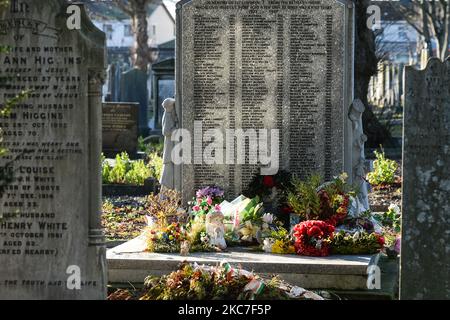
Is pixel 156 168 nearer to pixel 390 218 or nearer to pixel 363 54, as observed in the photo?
pixel 363 54

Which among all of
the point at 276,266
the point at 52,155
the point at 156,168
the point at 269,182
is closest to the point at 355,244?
the point at 276,266

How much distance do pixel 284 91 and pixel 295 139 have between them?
2.00 ft

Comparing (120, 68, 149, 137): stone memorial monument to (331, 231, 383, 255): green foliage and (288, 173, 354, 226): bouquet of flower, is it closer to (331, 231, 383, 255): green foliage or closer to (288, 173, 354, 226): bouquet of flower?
(288, 173, 354, 226): bouquet of flower

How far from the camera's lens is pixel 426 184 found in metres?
7.86

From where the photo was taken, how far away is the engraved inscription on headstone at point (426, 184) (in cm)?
780

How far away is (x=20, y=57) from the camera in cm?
785

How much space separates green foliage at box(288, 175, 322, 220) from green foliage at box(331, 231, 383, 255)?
75 centimetres

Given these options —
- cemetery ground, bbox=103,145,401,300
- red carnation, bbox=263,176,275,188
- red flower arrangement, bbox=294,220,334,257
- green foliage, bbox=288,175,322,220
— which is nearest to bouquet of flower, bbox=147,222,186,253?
cemetery ground, bbox=103,145,401,300

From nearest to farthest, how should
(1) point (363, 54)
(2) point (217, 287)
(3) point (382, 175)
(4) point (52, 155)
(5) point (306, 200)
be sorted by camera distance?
(4) point (52, 155) → (2) point (217, 287) → (5) point (306, 200) → (3) point (382, 175) → (1) point (363, 54)

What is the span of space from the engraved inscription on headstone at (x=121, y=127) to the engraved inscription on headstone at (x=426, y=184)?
51.2 feet

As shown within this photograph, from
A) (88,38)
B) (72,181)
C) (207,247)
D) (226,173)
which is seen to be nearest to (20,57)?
(88,38)

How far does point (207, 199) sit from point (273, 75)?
174 cm

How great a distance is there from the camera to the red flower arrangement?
1001 cm
